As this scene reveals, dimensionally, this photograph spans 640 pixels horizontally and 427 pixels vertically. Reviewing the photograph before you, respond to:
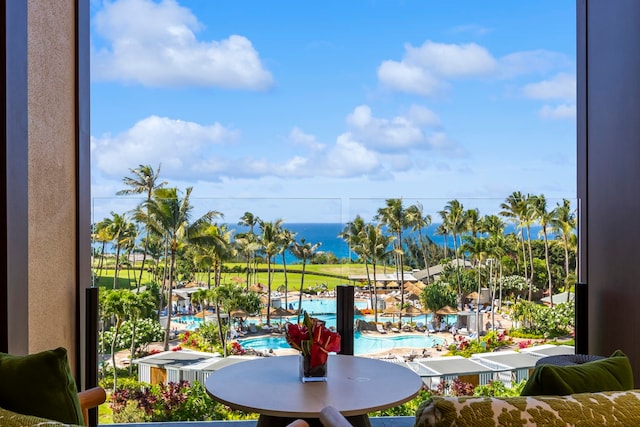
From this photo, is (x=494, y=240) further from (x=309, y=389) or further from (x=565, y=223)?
(x=309, y=389)

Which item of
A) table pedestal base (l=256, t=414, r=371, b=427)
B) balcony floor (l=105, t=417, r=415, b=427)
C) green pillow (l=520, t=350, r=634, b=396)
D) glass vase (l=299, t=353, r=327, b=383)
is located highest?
green pillow (l=520, t=350, r=634, b=396)

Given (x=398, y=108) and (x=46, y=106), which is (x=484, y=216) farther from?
(x=398, y=108)

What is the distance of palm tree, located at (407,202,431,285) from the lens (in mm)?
3629

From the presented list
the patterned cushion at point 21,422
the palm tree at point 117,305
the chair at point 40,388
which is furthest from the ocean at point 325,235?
the patterned cushion at point 21,422

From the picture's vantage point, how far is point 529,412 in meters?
1.20

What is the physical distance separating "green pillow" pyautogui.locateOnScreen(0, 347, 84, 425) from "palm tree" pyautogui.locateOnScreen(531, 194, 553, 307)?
292cm

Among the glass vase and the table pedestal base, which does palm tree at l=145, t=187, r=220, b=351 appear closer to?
the glass vase

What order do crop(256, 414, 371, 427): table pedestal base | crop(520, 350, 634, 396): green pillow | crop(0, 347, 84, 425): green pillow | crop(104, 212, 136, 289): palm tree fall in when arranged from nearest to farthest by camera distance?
1. crop(520, 350, 634, 396): green pillow
2. crop(0, 347, 84, 425): green pillow
3. crop(256, 414, 371, 427): table pedestal base
4. crop(104, 212, 136, 289): palm tree

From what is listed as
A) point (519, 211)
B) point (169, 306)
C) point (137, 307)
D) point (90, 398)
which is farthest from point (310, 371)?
point (519, 211)

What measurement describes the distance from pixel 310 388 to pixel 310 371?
4.3 inches

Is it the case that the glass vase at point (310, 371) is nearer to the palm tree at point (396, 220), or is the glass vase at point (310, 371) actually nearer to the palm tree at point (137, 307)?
the palm tree at point (396, 220)

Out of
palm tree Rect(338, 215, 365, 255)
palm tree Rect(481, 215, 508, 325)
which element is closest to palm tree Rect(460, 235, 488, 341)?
palm tree Rect(481, 215, 508, 325)

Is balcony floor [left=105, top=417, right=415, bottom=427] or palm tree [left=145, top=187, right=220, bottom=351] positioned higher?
palm tree [left=145, top=187, right=220, bottom=351]

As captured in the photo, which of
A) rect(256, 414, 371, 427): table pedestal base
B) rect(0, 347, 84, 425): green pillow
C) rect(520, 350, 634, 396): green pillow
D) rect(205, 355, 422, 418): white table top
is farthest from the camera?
rect(256, 414, 371, 427): table pedestal base
